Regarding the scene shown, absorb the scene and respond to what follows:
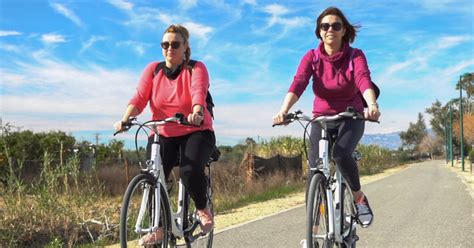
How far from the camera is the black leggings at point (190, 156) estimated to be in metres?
4.55

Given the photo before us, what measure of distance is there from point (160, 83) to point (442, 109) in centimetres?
12224

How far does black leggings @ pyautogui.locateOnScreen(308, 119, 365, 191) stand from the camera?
435 cm

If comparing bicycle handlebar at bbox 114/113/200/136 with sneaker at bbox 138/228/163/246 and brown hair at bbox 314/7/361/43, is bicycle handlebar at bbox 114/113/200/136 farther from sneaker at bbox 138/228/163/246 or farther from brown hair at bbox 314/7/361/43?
brown hair at bbox 314/7/361/43

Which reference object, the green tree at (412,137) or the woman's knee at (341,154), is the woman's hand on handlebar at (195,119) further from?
the green tree at (412,137)

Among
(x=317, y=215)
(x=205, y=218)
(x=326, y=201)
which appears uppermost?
(x=326, y=201)

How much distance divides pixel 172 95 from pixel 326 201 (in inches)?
62.8

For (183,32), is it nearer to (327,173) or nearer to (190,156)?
(190,156)

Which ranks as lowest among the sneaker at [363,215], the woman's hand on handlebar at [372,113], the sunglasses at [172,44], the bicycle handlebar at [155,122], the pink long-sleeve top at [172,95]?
the sneaker at [363,215]

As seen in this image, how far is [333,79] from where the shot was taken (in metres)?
4.48

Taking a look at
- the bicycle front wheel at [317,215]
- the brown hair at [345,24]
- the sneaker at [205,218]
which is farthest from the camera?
the sneaker at [205,218]

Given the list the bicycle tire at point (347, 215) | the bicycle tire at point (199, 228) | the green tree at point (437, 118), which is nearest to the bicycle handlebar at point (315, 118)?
the bicycle tire at point (347, 215)

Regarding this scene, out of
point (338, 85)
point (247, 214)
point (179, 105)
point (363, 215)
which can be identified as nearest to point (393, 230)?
point (363, 215)

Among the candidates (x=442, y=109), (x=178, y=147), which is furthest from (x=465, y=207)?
(x=442, y=109)

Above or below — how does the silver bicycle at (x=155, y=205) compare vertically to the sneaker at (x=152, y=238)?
above
